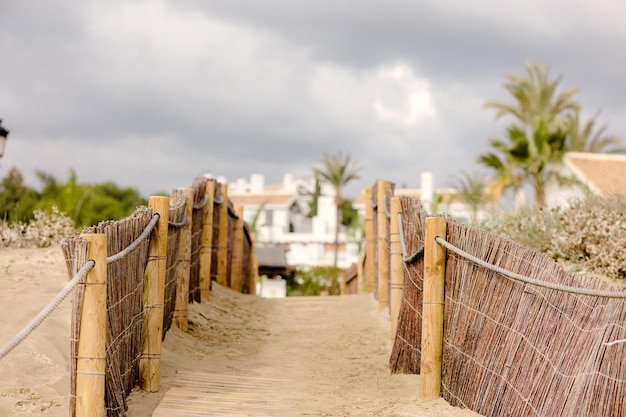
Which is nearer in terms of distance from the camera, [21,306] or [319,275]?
[21,306]

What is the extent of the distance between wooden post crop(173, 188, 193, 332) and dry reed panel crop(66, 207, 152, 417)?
2012 millimetres

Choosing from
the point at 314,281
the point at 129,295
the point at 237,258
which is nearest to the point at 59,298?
the point at 129,295

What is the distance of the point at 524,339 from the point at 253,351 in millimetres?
3876

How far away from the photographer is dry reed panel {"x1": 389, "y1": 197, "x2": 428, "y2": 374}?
6.15 meters

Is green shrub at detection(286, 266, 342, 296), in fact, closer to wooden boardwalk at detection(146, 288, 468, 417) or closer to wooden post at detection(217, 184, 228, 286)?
wooden post at detection(217, 184, 228, 286)

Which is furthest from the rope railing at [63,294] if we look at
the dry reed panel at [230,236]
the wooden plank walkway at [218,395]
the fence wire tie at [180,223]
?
the dry reed panel at [230,236]

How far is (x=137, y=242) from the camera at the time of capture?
17.1ft

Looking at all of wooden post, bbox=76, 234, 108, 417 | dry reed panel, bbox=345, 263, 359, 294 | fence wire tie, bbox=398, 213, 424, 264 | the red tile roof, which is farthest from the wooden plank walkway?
the red tile roof

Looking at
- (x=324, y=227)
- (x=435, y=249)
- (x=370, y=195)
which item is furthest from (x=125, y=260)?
(x=324, y=227)

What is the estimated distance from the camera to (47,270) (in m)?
8.85

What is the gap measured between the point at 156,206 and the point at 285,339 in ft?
10.4

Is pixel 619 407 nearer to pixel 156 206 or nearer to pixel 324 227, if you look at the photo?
pixel 156 206

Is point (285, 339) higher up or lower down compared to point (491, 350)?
lower down

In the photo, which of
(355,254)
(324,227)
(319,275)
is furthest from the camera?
(324,227)
